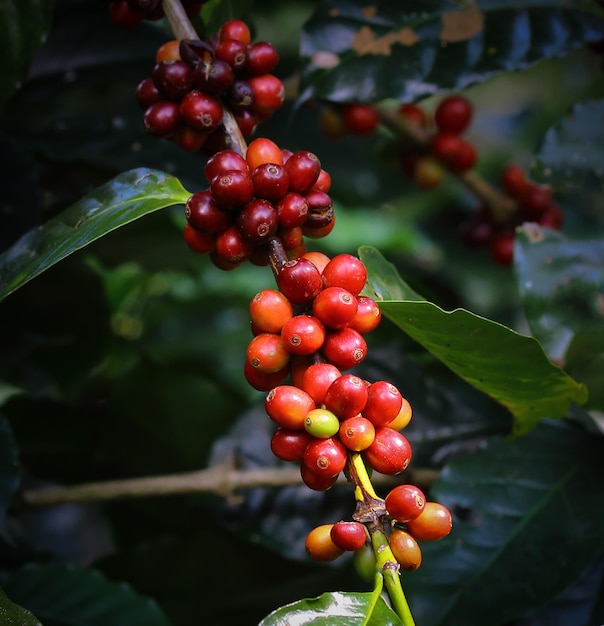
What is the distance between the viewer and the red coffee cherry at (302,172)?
0.73 m

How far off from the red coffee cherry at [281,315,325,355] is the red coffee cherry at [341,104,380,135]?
93 cm

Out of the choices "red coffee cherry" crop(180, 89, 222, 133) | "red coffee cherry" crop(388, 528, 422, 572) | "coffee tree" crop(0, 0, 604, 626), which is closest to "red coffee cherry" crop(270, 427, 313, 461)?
"coffee tree" crop(0, 0, 604, 626)

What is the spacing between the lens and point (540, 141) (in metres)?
1.23

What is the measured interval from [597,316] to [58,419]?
0.92 meters

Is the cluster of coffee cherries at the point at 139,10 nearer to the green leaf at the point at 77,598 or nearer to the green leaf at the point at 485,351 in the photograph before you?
the green leaf at the point at 485,351

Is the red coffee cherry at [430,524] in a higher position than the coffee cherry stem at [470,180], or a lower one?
higher

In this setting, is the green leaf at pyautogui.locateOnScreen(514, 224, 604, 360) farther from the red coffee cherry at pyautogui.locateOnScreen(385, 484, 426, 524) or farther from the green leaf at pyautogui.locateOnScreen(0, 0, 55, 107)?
the green leaf at pyautogui.locateOnScreen(0, 0, 55, 107)

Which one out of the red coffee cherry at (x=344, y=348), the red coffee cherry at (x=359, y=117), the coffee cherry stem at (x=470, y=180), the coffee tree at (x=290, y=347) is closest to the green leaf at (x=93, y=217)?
the coffee tree at (x=290, y=347)

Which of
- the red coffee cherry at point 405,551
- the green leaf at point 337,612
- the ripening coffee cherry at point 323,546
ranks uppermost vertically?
the red coffee cherry at point 405,551

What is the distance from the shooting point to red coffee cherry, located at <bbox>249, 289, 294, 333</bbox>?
2.21ft

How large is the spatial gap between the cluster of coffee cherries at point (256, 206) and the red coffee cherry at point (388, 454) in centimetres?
22

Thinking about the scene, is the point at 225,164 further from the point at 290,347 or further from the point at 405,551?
the point at 405,551

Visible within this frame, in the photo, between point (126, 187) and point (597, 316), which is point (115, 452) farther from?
point (597, 316)

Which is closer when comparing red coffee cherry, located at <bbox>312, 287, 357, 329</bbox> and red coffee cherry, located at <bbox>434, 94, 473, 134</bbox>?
red coffee cherry, located at <bbox>312, 287, 357, 329</bbox>
